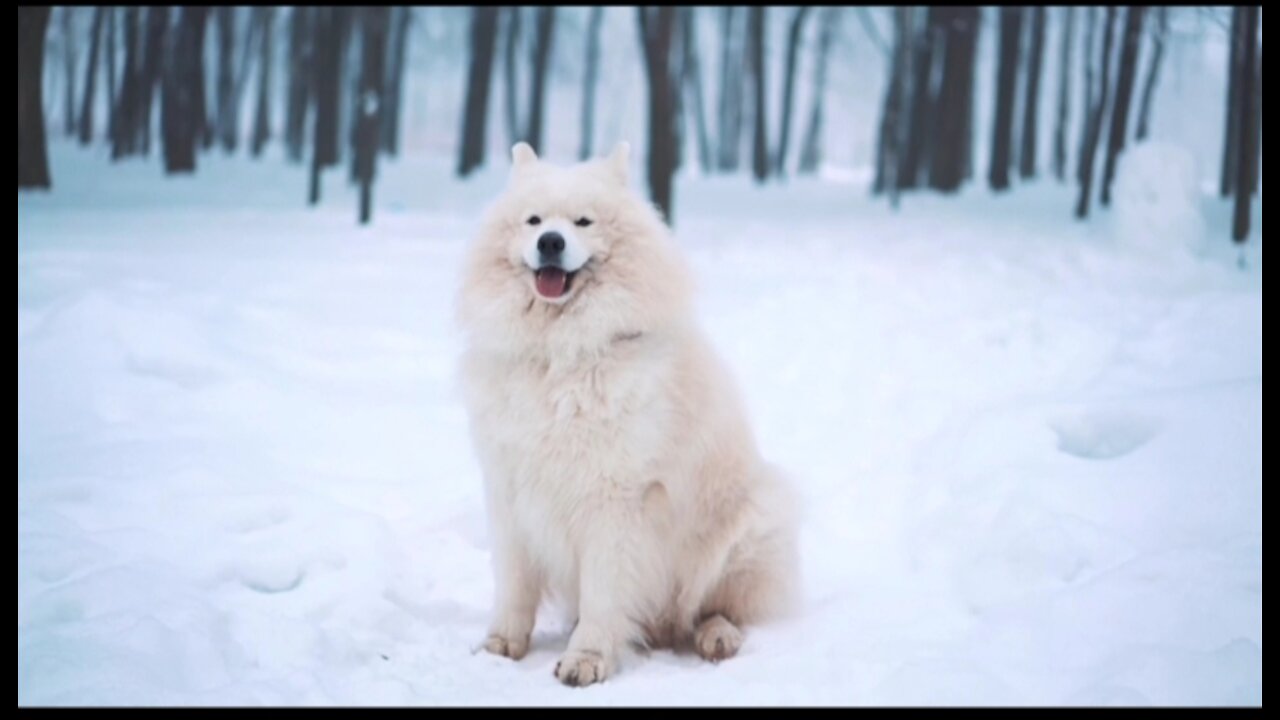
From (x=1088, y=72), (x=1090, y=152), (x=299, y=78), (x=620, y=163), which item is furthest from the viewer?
(x=299, y=78)

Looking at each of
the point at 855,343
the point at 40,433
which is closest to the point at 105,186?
the point at 40,433

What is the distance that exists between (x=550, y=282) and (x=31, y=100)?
362 inches

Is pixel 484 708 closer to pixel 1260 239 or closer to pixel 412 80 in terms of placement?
pixel 1260 239

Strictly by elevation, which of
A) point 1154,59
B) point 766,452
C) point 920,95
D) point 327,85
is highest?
point 1154,59

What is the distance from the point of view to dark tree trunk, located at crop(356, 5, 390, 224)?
457 inches

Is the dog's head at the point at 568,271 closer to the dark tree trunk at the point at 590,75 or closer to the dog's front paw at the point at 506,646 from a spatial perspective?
the dog's front paw at the point at 506,646

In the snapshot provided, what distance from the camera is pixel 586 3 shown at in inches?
944

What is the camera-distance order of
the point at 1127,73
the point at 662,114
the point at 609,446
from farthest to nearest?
the point at 1127,73 → the point at 662,114 → the point at 609,446

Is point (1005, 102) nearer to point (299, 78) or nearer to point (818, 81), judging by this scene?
point (818, 81)

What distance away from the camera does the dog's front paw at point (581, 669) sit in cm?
332

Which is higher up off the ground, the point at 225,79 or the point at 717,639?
the point at 225,79

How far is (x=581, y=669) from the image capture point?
3330mm

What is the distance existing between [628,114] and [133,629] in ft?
115

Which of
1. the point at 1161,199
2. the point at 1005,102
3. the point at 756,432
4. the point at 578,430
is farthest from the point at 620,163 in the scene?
the point at 1005,102
